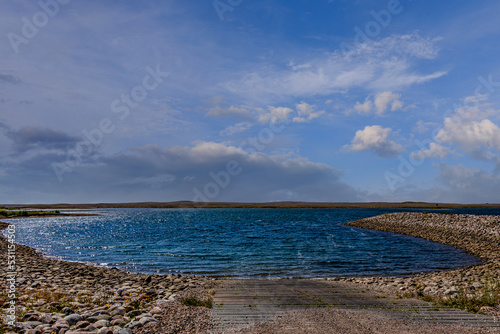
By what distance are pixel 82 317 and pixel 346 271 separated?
1902cm

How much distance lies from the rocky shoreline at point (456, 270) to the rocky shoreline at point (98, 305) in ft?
34.7

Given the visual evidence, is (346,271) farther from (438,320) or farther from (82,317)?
(82,317)

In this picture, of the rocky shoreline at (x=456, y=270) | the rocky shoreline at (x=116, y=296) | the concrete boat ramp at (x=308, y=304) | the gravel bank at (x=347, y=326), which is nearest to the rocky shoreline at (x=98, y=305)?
the rocky shoreline at (x=116, y=296)

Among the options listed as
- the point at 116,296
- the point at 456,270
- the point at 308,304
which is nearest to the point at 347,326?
the point at 308,304

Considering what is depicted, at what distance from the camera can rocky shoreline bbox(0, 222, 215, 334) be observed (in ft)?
32.2

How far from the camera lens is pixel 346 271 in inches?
933

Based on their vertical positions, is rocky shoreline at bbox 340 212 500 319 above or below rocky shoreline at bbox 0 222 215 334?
below

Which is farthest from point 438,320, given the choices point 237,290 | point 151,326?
point 151,326

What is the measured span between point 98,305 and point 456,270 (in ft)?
80.0

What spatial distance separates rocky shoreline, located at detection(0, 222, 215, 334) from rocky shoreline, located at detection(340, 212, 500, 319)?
34.7 ft

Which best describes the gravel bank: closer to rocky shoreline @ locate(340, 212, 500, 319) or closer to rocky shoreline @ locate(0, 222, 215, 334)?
rocky shoreline @ locate(0, 222, 215, 334)

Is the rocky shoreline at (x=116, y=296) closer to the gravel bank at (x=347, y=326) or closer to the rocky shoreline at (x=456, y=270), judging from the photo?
the rocky shoreline at (x=456, y=270)

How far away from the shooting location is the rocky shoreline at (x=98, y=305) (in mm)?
9812

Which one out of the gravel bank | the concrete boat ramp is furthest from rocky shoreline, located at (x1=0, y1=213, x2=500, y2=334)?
the gravel bank
